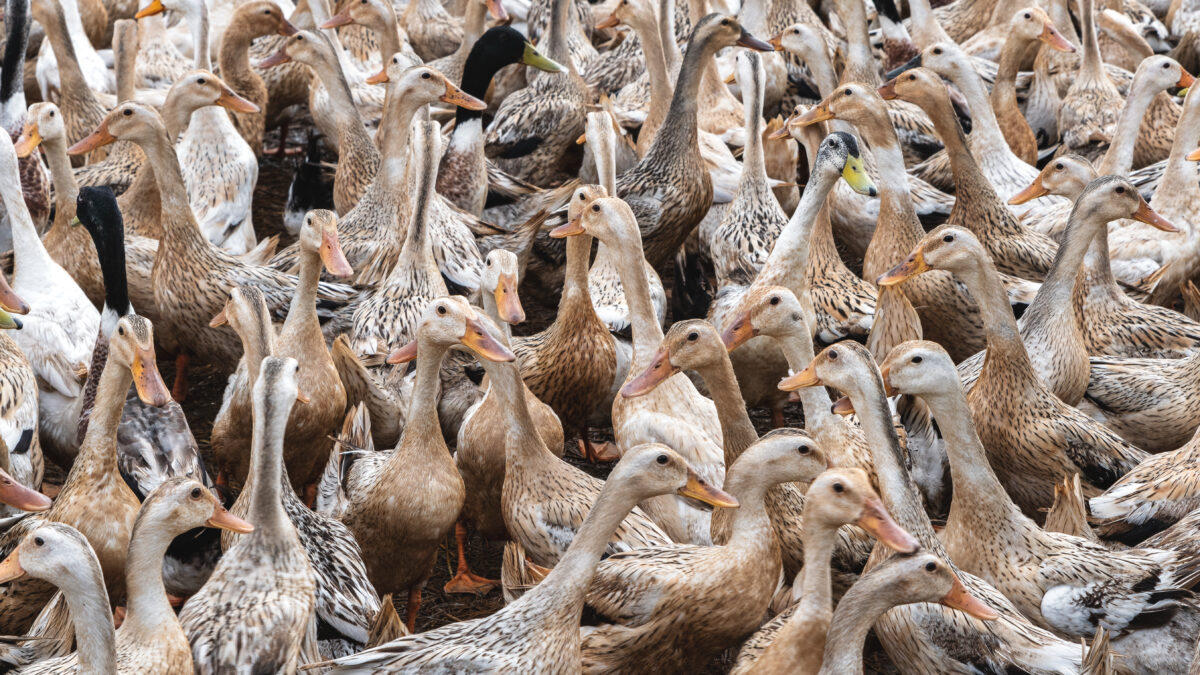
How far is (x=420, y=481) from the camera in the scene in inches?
206

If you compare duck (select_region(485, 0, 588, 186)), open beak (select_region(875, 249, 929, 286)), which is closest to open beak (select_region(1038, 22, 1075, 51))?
duck (select_region(485, 0, 588, 186))

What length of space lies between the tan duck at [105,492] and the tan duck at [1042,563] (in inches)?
105

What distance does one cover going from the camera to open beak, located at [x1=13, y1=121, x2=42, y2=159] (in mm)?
7020

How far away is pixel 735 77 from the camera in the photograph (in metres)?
9.04

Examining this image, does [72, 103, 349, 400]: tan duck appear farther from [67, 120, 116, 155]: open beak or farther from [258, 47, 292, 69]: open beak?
[258, 47, 292, 69]: open beak

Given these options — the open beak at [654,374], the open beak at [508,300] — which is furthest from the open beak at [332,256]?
the open beak at [654,374]

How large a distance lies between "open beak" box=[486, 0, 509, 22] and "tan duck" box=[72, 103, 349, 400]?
2943mm

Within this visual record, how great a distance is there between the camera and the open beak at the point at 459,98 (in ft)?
24.4

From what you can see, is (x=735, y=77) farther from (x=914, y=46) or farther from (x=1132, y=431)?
(x=1132, y=431)

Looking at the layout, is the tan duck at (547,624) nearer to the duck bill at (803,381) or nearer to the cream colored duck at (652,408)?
the duck bill at (803,381)

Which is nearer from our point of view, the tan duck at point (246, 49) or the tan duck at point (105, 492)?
the tan duck at point (105, 492)

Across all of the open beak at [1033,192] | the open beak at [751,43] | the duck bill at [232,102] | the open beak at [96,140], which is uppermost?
the open beak at [751,43]

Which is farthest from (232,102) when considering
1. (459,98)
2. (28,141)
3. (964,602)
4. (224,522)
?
(964,602)

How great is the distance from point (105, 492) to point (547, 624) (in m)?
1.77
